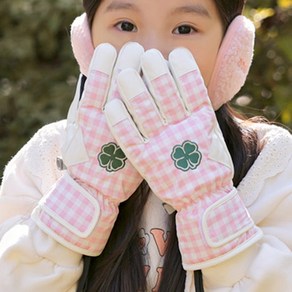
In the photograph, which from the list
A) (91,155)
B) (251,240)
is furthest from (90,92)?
(251,240)

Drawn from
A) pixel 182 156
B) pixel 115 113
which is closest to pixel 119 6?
pixel 115 113

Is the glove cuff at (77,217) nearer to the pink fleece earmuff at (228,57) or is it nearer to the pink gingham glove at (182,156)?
the pink gingham glove at (182,156)

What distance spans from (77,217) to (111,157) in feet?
0.47

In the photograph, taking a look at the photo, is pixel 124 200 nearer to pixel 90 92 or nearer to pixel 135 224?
pixel 135 224

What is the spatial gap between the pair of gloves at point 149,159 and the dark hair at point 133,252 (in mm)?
60

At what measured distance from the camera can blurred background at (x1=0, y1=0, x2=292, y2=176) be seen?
3.64 m

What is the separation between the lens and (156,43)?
207 cm

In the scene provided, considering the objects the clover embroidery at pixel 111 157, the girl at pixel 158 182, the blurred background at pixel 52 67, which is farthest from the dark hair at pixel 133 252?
the blurred background at pixel 52 67

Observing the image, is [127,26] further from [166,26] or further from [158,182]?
[158,182]

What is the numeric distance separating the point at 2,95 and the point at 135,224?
189 cm

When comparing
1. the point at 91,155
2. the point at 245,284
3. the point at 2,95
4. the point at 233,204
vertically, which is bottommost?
the point at 2,95

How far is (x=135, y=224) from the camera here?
83.8 inches

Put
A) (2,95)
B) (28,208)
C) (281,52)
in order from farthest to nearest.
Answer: (2,95) → (281,52) → (28,208)

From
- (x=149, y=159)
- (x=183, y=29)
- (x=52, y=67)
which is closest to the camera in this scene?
(x=149, y=159)
